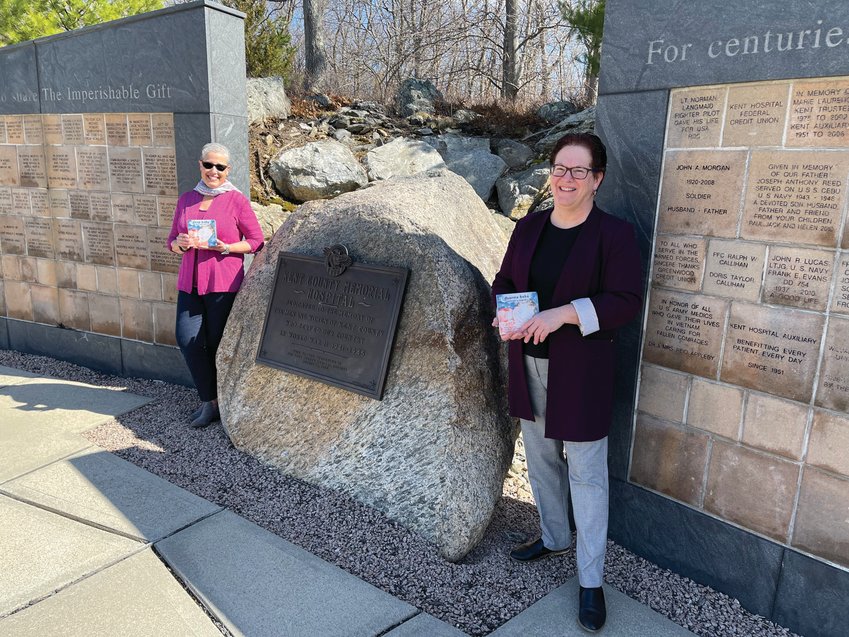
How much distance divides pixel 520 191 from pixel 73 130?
206 inches

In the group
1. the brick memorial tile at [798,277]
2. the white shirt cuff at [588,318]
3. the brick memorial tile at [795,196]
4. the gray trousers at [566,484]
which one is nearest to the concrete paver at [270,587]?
the gray trousers at [566,484]

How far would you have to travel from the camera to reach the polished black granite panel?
2.43 meters

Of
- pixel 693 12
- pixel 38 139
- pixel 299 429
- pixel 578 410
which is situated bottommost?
pixel 299 429

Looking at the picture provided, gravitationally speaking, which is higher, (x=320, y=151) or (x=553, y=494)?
(x=320, y=151)

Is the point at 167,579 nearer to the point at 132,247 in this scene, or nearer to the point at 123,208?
the point at 132,247

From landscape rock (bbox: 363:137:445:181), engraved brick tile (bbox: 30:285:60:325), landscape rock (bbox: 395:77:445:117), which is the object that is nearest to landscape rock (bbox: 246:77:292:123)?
landscape rock (bbox: 363:137:445:181)

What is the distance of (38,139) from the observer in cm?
600

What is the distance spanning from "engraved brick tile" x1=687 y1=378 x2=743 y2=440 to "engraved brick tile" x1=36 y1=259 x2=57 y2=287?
5.68 metres

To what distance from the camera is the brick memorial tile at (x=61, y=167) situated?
19.0 feet

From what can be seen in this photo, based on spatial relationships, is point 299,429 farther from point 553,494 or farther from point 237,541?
point 553,494

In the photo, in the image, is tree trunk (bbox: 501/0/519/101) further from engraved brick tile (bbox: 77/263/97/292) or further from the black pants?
the black pants

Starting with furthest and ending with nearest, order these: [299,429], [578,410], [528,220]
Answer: [299,429], [528,220], [578,410]

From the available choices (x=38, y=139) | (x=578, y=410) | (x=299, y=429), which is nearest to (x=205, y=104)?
(x=38, y=139)

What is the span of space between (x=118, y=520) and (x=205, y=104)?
9.96ft
